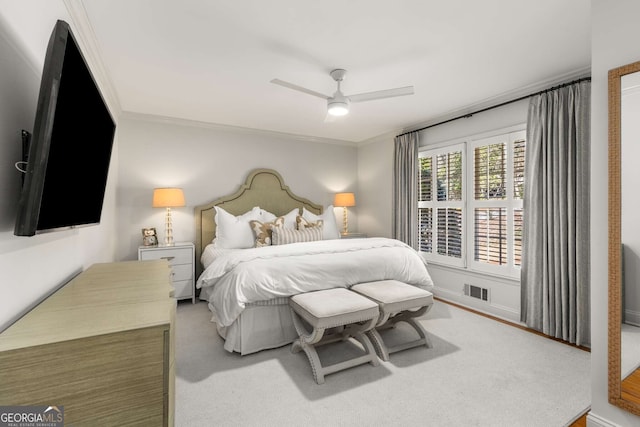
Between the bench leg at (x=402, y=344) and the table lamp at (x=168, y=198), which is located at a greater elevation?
the table lamp at (x=168, y=198)

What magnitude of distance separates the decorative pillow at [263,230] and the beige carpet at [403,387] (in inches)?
54.9

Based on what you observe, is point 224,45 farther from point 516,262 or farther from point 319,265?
point 516,262

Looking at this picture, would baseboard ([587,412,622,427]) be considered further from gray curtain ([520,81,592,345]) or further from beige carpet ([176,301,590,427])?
gray curtain ([520,81,592,345])

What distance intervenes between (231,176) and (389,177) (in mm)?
2561

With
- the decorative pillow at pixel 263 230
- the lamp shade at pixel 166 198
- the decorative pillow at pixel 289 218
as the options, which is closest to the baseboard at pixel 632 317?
the decorative pillow at pixel 263 230

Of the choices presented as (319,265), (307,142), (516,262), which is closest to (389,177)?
(307,142)

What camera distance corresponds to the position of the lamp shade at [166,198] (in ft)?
12.5

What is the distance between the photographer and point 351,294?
2.56 meters

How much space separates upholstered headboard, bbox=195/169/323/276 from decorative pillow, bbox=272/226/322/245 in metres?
0.96

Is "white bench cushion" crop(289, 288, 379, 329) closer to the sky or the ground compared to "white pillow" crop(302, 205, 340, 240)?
closer to the ground

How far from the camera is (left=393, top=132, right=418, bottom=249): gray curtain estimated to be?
441 cm

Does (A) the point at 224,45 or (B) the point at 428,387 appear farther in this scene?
(A) the point at 224,45

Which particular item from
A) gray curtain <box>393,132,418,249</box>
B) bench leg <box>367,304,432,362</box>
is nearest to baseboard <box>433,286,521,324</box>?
gray curtain <box>393,132,418,249</box>

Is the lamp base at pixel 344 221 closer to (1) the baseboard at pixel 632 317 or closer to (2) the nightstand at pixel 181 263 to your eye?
(2) the nightstand at pixel 181 263
